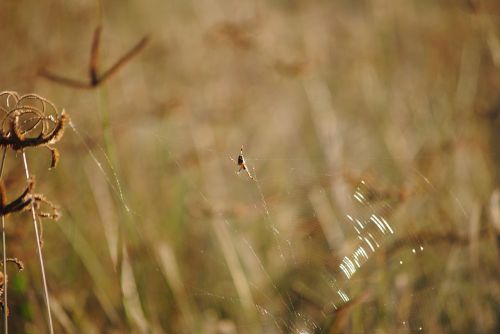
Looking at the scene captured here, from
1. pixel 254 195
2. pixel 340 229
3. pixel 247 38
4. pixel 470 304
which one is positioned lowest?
pixel 470 304

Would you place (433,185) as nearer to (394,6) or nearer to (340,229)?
(340,229)

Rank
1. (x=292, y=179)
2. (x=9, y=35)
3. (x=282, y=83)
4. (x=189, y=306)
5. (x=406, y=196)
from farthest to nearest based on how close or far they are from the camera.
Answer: (x=282, y=83), (x=9, y=35), (x=292, y=179), (x=189, y=306), (x=406, y=196)

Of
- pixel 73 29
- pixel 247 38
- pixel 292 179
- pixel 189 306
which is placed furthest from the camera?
pixel 73 29

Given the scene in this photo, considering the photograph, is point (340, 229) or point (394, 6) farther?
point (394, 6)

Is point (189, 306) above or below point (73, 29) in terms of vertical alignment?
below

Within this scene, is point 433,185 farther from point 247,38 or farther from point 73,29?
point 73,29

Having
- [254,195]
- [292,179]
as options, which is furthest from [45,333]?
[254,195]
